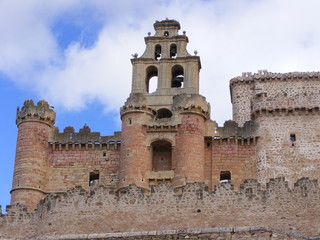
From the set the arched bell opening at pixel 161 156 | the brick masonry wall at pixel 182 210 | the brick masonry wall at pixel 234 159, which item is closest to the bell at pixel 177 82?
the arched bell opening at pixel 161 156

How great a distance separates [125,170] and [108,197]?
10.9 m

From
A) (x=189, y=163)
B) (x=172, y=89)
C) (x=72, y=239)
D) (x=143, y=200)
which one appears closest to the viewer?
(x=72, y=239)

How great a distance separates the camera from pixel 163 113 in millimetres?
43531

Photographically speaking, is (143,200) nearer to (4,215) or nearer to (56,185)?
(4,215)

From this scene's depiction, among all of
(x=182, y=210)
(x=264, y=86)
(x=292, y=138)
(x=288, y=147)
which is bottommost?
(x=182, y=210)

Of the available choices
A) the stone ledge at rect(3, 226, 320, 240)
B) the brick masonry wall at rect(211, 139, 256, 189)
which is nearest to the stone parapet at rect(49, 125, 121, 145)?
the brick masonry wall at rect(211, 139, 256, 189)

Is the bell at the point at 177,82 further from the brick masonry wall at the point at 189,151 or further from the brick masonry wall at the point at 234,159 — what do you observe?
the brick masonry wall at the point at 234,159

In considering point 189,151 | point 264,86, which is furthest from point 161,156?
point 264,86

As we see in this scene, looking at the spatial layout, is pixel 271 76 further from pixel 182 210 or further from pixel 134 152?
pixel 182 210

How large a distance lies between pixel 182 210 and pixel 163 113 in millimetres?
15576

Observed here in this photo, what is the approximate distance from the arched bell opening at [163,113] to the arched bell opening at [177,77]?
254 cm

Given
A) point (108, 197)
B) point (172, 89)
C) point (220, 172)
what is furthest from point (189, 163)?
point (108, 197)

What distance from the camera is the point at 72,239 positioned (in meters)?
26.6

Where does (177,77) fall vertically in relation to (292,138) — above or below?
above
